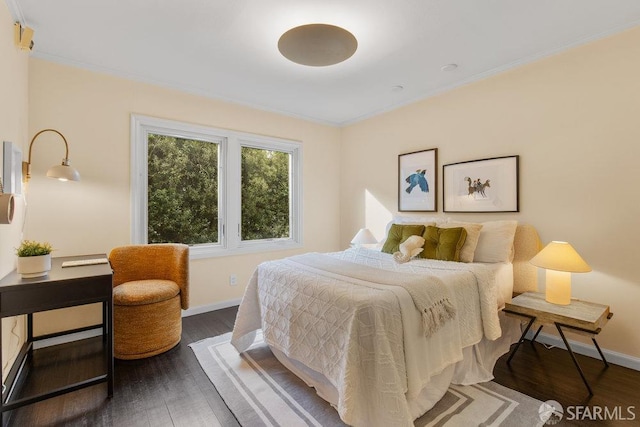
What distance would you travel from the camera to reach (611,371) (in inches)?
86.4

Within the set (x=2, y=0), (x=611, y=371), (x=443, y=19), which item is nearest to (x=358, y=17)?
(x=443, y=19)

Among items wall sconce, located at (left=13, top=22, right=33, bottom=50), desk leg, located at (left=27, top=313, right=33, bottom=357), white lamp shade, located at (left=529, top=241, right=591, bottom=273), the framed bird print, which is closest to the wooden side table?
white lamp shade, located at (left=529, top=241, right=591, bottom=273)

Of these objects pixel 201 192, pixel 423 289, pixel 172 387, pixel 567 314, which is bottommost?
pixel 172 387

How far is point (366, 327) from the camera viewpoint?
1.56 m

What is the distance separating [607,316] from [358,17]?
2.82m

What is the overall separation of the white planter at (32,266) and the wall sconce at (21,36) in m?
1.57

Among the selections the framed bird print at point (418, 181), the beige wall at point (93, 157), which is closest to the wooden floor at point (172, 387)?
the beige wall at point (93, 157)

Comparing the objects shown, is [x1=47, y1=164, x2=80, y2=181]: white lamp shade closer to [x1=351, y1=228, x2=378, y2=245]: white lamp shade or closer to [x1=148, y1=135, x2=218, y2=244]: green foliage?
[x1=148, y1=135, x2=218, y2=244]: green foliage

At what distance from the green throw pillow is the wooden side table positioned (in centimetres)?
100

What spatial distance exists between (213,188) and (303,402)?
8.67ft

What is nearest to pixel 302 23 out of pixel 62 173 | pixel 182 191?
pixel 62 173

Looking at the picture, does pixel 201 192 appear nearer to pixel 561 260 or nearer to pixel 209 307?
pixel 209 307

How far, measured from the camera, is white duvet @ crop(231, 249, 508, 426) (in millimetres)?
1500

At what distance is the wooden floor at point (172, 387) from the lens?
5.69 feet
